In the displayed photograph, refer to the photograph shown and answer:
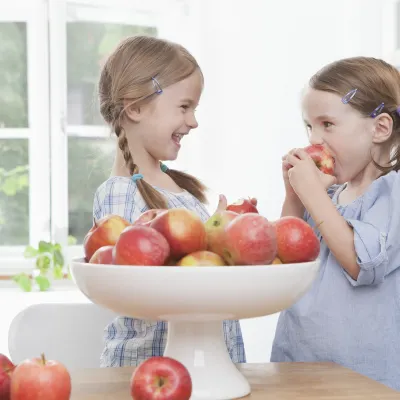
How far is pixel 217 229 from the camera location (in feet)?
3.49

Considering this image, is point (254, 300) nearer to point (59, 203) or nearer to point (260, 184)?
point (260, 184)

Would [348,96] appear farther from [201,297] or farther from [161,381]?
[161,381]

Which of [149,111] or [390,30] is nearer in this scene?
[149,111]

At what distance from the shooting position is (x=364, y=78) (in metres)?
1.66

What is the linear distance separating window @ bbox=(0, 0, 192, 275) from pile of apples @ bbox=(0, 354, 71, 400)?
255 cm

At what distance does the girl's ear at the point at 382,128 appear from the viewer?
1663mm

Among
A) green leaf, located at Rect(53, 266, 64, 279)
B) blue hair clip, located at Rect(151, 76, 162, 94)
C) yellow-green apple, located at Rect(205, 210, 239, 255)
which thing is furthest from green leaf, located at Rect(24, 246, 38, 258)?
yellow-green apple, located at Rect(205, 210, 239, 255)

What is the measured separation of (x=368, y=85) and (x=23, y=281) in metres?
2.10

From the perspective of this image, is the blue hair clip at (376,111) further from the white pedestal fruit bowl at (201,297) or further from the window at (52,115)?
the window at (52,115)

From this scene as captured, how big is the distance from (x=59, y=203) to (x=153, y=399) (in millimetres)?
2569

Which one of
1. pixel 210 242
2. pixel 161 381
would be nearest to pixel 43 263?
pixel 210 242

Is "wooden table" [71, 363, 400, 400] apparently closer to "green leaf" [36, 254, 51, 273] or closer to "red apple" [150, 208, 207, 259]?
"red apple" [150, 208, 207, 259]

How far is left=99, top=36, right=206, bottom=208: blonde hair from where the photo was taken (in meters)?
1.70

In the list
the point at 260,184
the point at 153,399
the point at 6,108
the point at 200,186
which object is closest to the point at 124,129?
the point at 200,186
